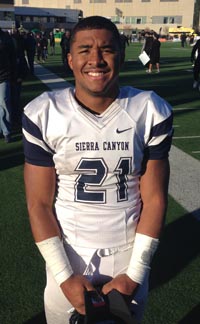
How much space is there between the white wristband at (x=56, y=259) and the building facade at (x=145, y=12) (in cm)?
7931

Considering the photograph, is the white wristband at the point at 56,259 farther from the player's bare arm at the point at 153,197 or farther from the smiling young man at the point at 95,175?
the player's bare arm at the point at 153,197

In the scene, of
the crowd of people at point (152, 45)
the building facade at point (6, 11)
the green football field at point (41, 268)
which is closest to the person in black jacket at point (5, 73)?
the green football field at point (41, 268)

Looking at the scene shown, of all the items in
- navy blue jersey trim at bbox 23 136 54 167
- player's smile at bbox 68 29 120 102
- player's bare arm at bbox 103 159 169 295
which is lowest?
player's bare arm at bbox 103 159 169 295

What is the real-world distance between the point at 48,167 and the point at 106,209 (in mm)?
298

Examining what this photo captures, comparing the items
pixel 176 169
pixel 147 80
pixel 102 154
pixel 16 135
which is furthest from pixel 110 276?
pixel 147 80

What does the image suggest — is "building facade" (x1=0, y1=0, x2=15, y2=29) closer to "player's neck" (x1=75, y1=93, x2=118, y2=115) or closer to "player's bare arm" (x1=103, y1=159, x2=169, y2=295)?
"player's neck" (x1=75, y1=93, x2=118, y2=115)

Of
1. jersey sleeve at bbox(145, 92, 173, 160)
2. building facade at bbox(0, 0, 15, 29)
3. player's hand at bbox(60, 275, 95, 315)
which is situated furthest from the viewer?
building facade at bbox(0, 0, 15, 29)

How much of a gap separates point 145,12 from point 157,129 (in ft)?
278

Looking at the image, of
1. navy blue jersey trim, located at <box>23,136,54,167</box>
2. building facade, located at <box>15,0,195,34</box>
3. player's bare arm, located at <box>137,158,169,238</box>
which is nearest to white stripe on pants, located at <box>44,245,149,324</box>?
player's bare arm, located at <box>137,158,169,238</box>

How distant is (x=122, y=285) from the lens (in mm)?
1605

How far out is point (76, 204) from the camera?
1.67 meters

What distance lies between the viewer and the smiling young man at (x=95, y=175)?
63.7 inches

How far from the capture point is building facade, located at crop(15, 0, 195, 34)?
78625 millimetres

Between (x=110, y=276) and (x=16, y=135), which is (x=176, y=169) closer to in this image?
(x=16, y=135)
